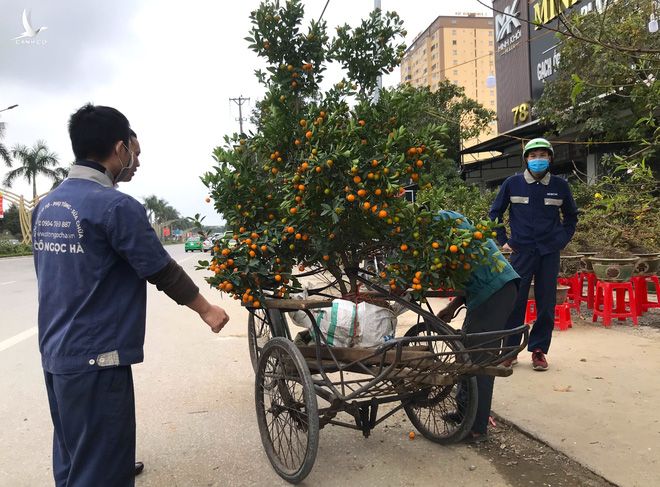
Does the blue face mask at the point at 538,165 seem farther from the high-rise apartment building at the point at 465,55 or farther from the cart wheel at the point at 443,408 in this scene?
the high-rise apartment building at the point at 465,55

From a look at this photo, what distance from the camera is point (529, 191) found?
430cm

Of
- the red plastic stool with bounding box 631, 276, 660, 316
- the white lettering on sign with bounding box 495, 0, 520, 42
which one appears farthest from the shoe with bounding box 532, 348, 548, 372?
the white lettering on sign with bounding box 495, 0, 520, 42

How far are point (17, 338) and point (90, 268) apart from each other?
5.87 meters

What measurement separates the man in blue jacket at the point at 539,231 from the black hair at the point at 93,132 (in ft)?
10.2

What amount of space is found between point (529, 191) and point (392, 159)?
7.25 ft

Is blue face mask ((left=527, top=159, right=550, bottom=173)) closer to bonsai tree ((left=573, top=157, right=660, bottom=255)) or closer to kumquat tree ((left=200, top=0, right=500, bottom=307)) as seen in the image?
kumquat tree ((left=200, top=0, right=500, bottom=307))

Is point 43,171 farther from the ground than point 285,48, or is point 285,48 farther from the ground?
point 43,171

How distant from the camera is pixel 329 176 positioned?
2596 millimetres

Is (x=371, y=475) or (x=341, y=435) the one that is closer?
(x=371, y=475)

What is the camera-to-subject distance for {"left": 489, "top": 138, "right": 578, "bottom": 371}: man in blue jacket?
4.21 metres

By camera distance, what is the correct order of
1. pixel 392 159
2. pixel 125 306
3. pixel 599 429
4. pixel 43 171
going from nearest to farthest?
pixel 125 306 → pixel 392 159 → pixel 599 429 → pixel 43 171

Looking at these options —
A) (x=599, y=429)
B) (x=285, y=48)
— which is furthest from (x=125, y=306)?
(x=599, y=429)

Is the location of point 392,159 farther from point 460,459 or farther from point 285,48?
point 460,459

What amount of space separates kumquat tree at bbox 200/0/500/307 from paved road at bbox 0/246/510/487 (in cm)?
99
